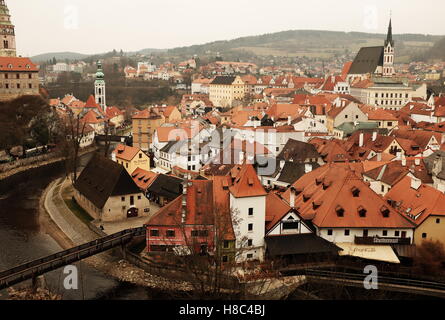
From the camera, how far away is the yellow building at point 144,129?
168 ft

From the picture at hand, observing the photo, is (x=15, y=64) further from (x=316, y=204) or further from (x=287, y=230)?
(x=287, y=230)

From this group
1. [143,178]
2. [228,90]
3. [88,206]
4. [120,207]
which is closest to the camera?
[120,207]

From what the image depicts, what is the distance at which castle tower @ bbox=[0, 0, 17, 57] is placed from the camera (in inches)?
2896

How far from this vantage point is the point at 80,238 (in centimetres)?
2722

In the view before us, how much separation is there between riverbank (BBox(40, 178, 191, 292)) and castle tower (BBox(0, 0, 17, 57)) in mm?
43633

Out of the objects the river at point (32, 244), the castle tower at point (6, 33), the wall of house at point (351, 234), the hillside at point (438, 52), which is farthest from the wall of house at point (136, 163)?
the hillside at point (438, 52)

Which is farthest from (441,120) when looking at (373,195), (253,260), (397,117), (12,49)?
(12,49)

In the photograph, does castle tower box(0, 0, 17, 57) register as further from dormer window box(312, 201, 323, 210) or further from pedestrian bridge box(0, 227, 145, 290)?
dormer window box(312, 201, 323, 210)

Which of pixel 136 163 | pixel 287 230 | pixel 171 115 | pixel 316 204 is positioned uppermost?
pixel 171 115

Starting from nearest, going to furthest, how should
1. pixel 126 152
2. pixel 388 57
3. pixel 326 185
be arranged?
pixel 326 185 → pixel 126 152 → pixel 388 57

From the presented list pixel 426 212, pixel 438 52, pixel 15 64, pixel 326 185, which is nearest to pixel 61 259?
pixel 326 185

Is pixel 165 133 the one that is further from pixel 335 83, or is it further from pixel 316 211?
pixel 335 83

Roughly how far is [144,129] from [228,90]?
40001 mm

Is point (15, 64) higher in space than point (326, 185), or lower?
higher
